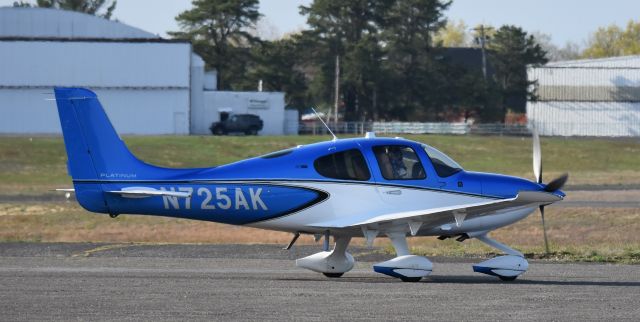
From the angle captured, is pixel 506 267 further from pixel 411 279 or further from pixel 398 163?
pixel 398 163

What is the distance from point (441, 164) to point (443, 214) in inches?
40.8

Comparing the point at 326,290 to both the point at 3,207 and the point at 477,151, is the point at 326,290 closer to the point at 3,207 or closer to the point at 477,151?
the point at 3,207

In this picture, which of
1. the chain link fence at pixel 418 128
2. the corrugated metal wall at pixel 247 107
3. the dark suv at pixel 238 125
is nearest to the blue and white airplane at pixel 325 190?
the dark suv at pixel 238 125

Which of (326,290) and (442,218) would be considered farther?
(442,218)

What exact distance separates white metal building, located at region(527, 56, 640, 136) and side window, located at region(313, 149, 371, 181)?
249 ft

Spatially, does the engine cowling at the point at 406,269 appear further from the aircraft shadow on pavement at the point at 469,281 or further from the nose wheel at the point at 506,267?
the nose wheel at the point at 506,267

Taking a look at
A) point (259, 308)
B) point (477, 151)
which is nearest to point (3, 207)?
point (259, 308)

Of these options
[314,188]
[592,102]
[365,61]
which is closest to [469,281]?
[314,188]

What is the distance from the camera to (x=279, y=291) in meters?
15.4

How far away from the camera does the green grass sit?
193ft

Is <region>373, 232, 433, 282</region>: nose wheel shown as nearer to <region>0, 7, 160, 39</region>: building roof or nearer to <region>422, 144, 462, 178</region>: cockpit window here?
<region>422, 144, 462, 178</region>: cockpit window

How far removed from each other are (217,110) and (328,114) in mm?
12938

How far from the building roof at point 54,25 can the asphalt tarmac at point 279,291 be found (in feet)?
203

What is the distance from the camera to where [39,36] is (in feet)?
265
